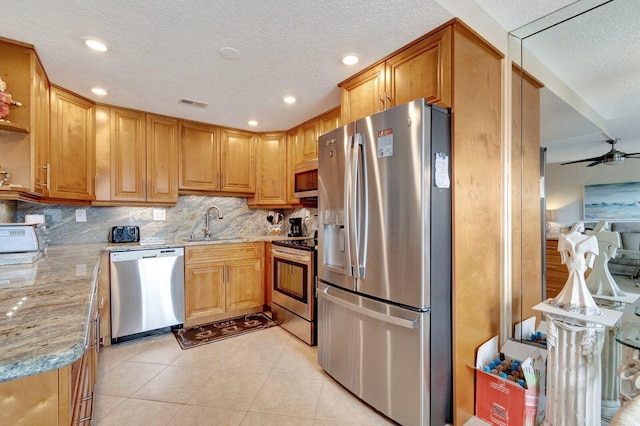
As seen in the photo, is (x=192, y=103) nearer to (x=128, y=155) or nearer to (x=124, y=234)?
(x=128, y=155)

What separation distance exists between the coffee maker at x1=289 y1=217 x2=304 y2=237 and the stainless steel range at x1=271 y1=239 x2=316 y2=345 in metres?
0.61

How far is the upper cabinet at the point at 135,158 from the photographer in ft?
9.39

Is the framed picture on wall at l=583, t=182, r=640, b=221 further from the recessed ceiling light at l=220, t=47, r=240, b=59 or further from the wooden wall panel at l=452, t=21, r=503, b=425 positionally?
the recessed ceiling light at l=220, t=47, r=240, b=59

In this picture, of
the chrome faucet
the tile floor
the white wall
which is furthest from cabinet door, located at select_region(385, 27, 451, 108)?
the chrome faucet

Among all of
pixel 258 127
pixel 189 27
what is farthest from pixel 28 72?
pixel 258 127

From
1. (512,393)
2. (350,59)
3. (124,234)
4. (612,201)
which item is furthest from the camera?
(124,234)

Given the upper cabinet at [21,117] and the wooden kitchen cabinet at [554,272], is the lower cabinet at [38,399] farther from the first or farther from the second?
the wooden kitchen cabinet at [554,272]

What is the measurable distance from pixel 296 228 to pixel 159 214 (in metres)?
1.64

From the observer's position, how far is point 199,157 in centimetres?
339

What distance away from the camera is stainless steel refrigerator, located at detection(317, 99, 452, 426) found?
149 cm

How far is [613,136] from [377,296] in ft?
5.58

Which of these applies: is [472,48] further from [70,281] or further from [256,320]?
[256,320]

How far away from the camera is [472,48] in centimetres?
169

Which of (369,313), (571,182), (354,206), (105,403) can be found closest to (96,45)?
(354,206)
